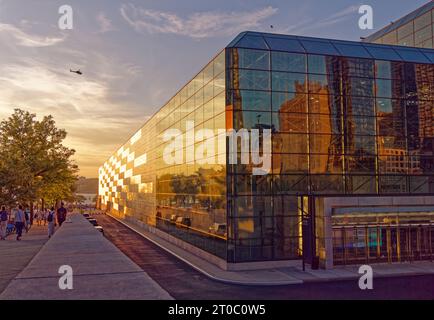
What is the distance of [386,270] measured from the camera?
2141 cm

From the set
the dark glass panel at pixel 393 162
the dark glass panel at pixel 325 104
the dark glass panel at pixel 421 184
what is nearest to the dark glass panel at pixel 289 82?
the dark glass panel at pixel 325 104

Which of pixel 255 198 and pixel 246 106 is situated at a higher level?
pixel 246 106

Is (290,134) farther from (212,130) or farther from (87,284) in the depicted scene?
(87,284)

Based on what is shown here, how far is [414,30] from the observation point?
4416 centimetres

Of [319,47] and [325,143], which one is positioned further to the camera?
[319,47]

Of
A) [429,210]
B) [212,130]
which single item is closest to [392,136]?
[429,210]

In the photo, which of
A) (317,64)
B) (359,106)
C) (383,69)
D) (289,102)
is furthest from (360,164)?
(317,64)

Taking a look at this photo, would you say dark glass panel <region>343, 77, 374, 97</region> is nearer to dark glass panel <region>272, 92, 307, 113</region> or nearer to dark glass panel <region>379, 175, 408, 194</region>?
dark glass panel <region>272, 92, 307, 113</region>

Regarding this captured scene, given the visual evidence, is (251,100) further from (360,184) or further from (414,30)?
(414,30)

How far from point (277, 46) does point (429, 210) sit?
13671 millimetres

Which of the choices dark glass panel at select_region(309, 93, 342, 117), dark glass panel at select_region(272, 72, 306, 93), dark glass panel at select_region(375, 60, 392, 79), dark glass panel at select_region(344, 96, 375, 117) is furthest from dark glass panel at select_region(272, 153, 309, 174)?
dark glass panel at select_region(375, 60, 392, 79)

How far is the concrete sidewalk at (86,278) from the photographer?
14.6 m

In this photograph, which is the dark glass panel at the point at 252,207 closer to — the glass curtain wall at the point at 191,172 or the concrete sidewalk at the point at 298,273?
the glass curtain wall at the point at 191,172

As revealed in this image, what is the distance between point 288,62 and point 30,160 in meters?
37.2
